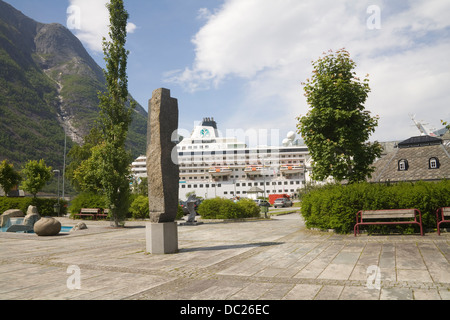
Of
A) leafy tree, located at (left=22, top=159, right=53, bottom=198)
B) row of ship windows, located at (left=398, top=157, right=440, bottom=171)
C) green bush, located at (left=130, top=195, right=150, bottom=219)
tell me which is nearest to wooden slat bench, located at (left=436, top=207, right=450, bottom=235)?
green bush, located at (left=130, top=195, right=150, bottom=219)

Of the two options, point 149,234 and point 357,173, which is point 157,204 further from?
point 357,173

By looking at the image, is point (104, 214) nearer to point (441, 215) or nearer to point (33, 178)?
point (33, 178)

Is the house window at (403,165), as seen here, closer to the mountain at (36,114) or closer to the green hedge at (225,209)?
the green hedge at (225,209)

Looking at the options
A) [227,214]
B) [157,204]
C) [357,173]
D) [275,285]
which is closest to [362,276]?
[275,285]

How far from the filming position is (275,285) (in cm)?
483

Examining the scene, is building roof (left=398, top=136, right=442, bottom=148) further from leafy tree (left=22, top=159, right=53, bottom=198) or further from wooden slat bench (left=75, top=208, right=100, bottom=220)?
leafy tree (left=22, top=159, right=53, bottom=198)

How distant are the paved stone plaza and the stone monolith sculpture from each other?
0.48 m

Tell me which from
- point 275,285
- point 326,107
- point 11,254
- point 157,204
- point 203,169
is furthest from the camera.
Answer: point 203,169

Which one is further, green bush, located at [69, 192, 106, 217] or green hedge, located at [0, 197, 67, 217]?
green hedge, located at [0, 197, 67, 217]

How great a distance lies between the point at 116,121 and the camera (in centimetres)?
1755

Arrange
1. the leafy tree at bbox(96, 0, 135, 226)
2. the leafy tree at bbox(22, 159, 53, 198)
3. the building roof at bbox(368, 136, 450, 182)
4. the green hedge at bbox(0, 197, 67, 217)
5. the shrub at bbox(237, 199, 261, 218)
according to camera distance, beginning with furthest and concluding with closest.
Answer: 1. the leafy tree at bbox(22, 159, 53, 198)
2. the building roof at bbox(368, 136, 450, 182)
3. the green hedge at bbox(0, 197, 67, 217)
4. the shrub at bbox(237, 199, 261, 218)
5. the leafy tree at bbox(96, 0, 135, 226)

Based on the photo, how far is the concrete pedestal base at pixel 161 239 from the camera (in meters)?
8.20

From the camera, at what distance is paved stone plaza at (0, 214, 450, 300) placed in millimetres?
4461

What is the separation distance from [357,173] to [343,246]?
5.75 metres
